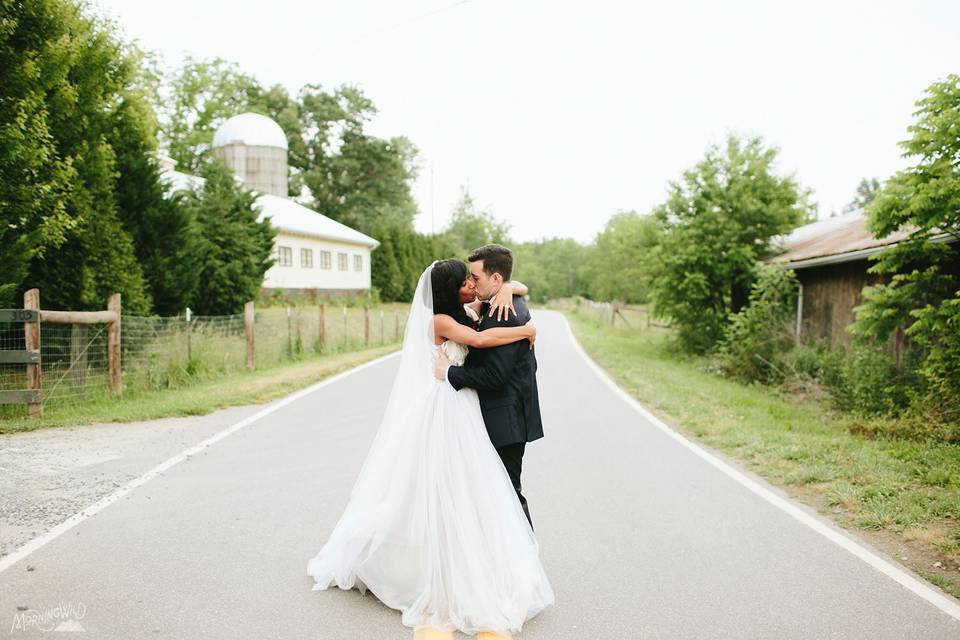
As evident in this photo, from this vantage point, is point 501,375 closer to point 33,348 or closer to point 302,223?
point 33,348

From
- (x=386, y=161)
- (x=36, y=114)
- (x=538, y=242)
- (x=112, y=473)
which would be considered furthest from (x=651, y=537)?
(x=538, y=242)

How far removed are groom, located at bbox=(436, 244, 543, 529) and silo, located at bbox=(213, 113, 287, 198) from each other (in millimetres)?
42811

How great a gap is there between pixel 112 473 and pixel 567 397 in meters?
7.50

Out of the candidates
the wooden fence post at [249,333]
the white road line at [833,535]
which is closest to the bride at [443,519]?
the white road line at [833,535]

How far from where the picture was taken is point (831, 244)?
1587 centimetres

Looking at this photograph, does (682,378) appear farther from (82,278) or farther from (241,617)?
(241,617)

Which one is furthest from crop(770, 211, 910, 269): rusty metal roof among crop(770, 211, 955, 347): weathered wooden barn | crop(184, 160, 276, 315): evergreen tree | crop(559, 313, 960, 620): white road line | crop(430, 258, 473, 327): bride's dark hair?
crop(184, 160, 276, 315): evergreen tree

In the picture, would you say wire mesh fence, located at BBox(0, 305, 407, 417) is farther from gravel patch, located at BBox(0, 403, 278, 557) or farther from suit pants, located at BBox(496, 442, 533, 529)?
suit pants, located at BBox(496, 442, 533, 529)

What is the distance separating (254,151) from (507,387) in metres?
44.2

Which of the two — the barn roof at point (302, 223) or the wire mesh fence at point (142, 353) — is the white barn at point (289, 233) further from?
the wire mesh fence at point (142, 353)

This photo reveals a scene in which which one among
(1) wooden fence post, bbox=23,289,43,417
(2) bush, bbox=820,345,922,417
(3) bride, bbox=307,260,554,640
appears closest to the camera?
(3) bride, bbox=307,260,554,640

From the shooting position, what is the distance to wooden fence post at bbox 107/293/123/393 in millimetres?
10891

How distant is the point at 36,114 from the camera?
33.2ft

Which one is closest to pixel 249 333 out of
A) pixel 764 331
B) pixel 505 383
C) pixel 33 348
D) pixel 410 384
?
pixel 33 348
